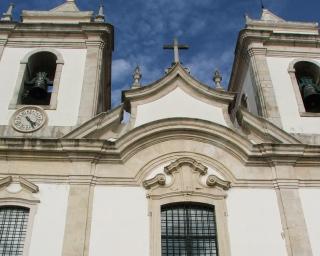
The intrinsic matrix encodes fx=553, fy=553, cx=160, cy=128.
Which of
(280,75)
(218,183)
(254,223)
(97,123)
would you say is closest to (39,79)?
(97,123)

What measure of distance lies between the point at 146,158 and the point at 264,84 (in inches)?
170

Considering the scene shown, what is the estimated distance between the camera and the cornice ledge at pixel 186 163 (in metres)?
11.9

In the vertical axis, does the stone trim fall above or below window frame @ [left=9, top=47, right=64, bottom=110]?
below

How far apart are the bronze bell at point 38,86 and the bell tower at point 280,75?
195 inches

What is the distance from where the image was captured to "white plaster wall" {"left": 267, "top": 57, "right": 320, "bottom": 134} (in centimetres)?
1359

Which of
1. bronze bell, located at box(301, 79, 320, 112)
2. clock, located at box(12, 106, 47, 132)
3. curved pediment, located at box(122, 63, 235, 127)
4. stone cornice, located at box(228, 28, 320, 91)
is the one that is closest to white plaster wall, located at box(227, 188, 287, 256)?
curved pediment, located at box(122, 63, 235, 127)

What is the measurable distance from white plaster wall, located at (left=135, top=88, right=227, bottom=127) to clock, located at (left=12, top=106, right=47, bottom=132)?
89.6 inches

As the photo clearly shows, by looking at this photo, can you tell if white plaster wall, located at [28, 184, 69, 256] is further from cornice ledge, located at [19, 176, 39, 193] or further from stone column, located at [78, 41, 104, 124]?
stone column, located at [78, 41, 104, 124]

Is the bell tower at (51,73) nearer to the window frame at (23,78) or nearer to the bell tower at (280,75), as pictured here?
the window frame at (23,78)

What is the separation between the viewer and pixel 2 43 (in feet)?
49.2

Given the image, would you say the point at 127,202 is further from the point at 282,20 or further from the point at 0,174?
the point at 282,20

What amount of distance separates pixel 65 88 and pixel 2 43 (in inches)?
98.3

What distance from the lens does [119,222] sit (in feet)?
36.1

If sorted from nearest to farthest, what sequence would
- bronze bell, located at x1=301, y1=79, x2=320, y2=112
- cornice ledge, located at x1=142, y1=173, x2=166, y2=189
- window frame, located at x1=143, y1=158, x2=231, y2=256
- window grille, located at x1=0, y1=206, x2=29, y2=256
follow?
window grille, located at x1=0, y1=206, x2=29, y2=256 → window frame, located at x1=143, y1=158, x2=231, y2=256 → cornice ledge, located at x1=142, y1=173, x2=166, y2=189 → bronze bell, located at x1=301, y1=79, x2=320, y2=112
